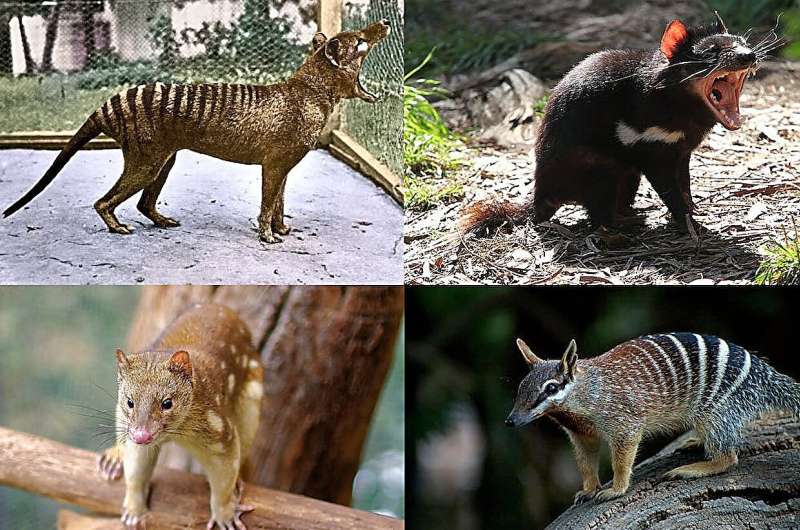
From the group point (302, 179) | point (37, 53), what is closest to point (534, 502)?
point (302, 179)

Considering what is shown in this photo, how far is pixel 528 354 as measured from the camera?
2.37 meters

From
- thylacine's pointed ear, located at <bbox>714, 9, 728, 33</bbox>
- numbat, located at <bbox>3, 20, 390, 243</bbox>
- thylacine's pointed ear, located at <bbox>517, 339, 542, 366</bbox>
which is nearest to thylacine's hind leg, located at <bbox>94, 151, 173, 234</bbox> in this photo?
numbat, located at <bbox>3, 20, 390, 243</bbox>

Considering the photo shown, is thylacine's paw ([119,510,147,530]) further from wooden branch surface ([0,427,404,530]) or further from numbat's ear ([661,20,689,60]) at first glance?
numbat's ear ([661,20,689,60])

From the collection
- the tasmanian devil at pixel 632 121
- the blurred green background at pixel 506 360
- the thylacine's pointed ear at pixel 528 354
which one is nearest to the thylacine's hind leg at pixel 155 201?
the blurred green background at pixel 506 360

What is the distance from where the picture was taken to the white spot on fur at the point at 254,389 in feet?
7.92

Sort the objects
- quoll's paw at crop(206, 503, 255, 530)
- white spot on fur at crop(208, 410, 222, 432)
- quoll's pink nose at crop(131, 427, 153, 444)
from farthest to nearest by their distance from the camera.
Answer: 1. quoll's paw at crop(206, 503, 255, 530)
2. white spot on fur at crop(208, 410, 222, 432)
3. quoll's pink nose at crop(131, 427, 153, 444)

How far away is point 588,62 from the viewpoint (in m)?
2.40

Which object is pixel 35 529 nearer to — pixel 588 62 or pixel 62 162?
pixel 62 162

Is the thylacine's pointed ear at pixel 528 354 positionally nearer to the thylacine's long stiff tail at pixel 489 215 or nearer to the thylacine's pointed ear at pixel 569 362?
the thylacine's pointed ear at pixel 569 362

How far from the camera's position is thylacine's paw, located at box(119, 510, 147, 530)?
2.31m

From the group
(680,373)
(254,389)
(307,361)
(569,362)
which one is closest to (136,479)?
(254,389)

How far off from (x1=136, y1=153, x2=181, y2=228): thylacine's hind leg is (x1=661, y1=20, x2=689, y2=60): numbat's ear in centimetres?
122

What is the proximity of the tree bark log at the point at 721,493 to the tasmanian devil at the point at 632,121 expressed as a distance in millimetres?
546

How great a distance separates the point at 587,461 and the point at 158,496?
101cm
